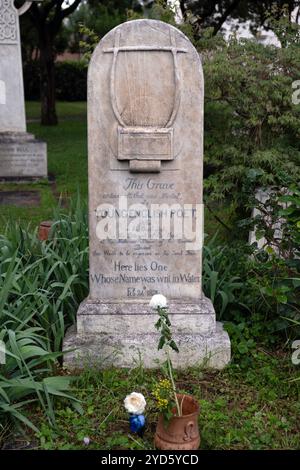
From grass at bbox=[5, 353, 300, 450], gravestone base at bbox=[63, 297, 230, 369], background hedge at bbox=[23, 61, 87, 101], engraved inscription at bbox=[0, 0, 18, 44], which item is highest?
engraved inscription at bbox=[0, 0, 18, 44]

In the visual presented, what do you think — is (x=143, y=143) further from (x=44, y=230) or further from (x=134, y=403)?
(x=44, y=230)

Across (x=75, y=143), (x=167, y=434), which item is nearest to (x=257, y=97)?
(x=167, y=434)

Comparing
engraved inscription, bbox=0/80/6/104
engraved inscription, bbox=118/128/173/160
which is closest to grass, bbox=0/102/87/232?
engraved inscription, bbox=0/80/6/104

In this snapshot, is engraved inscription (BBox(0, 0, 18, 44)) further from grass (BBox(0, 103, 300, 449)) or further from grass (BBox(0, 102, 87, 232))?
grass (BBox(0, 103, 300, 449))

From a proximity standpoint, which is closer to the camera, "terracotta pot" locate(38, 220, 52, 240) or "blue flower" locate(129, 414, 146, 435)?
"blue flower" locate(129, 414, 146, 435)

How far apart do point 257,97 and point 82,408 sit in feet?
11.7

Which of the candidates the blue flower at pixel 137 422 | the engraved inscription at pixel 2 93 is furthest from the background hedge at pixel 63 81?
the blue flower at pixel 137 422

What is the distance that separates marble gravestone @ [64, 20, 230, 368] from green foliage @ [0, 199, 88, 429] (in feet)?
0.70

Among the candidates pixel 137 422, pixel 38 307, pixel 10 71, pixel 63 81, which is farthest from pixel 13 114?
pixel 63 81

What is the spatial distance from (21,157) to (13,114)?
696 millimetres

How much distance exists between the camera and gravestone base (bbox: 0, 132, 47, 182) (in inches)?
403

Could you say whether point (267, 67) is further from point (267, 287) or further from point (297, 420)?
point (297, 420)

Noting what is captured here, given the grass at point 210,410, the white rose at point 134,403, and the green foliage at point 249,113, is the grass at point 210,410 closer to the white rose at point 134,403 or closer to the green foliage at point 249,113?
the white rose at point 134,403

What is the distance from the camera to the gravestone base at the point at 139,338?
4004 millimetres
